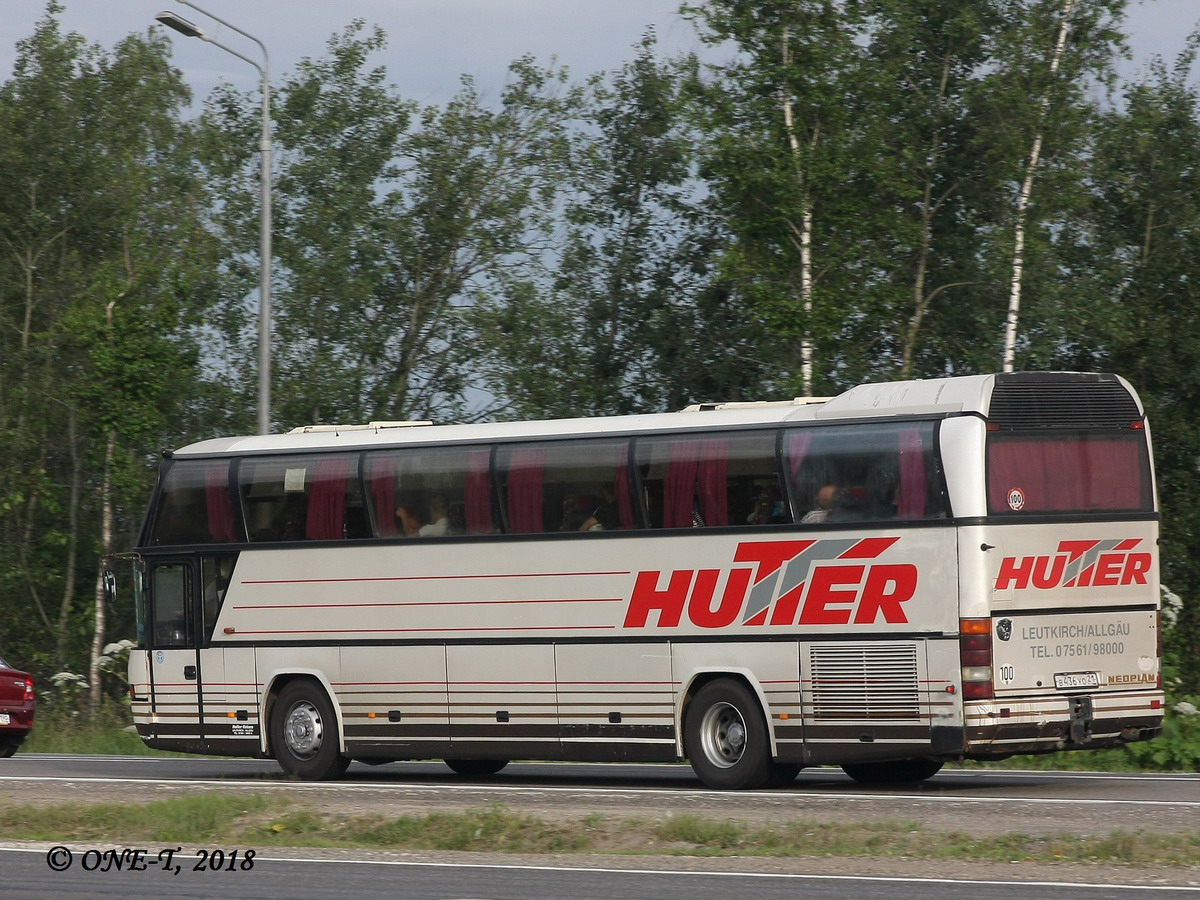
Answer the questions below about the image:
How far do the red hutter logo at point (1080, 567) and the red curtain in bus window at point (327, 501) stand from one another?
659 cm

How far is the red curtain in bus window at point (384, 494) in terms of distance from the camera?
62.5 ft

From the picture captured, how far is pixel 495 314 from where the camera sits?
38938 mm

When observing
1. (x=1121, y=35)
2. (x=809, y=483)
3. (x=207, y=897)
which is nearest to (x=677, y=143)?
(x=1121, y=35)

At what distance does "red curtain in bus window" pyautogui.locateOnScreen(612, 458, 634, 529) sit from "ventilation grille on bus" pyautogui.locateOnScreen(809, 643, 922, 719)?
2089mm

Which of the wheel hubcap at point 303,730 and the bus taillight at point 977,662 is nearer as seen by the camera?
the bus taillight at point 977,662

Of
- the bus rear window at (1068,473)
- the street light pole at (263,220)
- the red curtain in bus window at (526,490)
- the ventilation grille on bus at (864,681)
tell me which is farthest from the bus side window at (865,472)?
the street light pole at (263,220)

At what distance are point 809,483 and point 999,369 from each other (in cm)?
1684

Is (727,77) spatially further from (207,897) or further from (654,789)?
(207,897)

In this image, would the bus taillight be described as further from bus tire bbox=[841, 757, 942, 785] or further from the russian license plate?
bus tire bbox=[841, 757, 942, 785]

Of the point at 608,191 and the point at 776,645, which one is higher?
the point at 608,191

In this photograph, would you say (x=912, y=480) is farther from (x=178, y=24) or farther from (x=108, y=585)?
(x=178, y=24)

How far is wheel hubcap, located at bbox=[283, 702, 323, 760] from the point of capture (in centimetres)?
1977

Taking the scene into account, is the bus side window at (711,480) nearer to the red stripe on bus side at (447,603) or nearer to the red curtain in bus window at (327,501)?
the red stripe on bus side at (447,603)

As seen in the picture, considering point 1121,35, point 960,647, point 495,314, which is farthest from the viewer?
point 495,314
